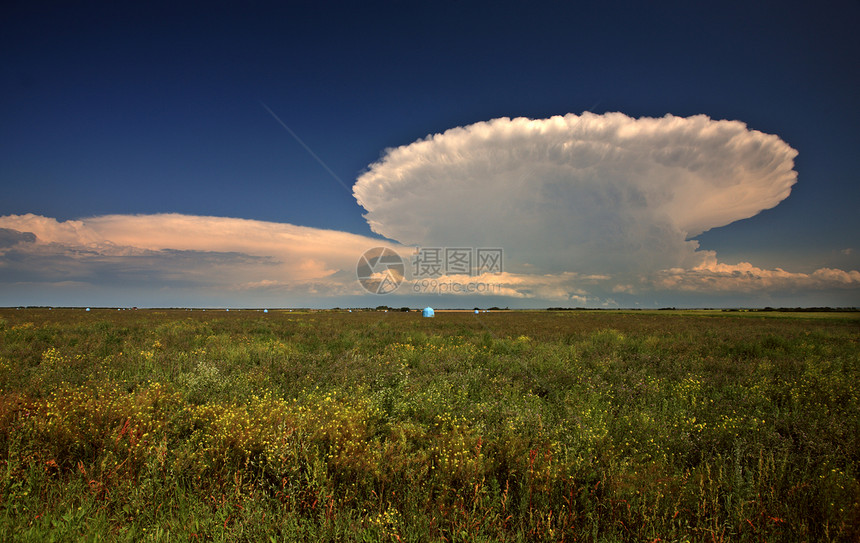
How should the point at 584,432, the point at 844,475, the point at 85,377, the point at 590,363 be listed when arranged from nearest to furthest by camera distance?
the point at 844,475
the point at 584,432
the point at 85,377
the point at 590,363

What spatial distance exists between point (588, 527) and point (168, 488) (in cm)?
456

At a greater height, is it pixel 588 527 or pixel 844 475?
pixel 844 475

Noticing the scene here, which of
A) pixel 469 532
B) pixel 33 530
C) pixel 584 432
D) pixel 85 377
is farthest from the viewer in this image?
pixel 85 377

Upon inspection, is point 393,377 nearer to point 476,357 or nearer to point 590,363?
point 476,357

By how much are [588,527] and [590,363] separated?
24.9 feet

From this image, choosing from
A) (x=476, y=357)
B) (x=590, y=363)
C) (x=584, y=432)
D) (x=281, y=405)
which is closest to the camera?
(x=584, y=432)

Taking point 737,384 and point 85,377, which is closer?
point 85,377

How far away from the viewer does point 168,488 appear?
3664mm

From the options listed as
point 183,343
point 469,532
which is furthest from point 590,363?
point 183,343

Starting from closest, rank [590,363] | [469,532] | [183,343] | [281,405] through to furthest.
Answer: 1. [469,532]
2. [281,405]
3. [590,363]
4. [183,343]

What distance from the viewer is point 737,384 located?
7949mm

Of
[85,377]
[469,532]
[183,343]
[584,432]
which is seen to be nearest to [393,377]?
[584,432]

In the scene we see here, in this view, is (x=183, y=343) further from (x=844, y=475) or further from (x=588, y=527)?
(x=844, y=475)

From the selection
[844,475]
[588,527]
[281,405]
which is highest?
[281,405]
